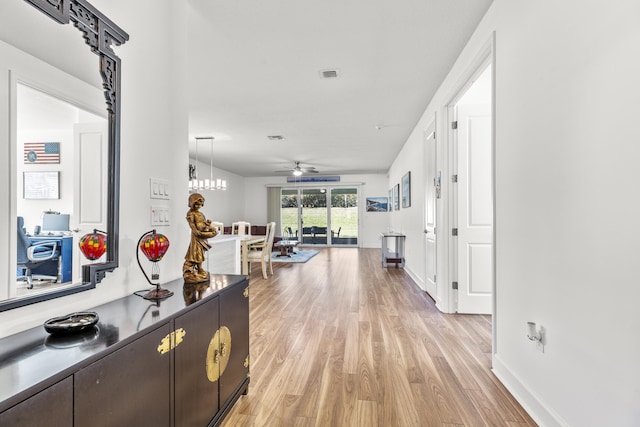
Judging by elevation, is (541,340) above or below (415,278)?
above

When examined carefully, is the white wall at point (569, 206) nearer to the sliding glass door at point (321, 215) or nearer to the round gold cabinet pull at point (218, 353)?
the round gold cabinet pull at point (218, 353)

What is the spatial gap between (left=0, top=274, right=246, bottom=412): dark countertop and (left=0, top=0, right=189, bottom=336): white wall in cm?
13

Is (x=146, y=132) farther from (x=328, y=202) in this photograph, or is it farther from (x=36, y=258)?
(x=328, y=202)

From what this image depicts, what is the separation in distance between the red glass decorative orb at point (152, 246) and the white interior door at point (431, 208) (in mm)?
3091

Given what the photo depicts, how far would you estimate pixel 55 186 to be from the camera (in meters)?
1.09

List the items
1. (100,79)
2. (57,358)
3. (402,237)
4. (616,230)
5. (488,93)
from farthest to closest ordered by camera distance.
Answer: (402,237) → (488,93) → (100,79) → (616,230) → (57,358)

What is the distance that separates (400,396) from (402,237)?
16.5ft

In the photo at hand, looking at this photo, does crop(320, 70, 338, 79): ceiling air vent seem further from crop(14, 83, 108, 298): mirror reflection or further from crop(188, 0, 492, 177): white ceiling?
crop(14, 83, 108, 298): mirror reflection

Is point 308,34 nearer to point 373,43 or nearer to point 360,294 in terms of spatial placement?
point 373,43

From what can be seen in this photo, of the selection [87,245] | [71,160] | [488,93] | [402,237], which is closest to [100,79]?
[71,160]

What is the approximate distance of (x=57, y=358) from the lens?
2.70 feet

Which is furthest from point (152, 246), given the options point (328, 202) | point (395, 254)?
point (328, 202)

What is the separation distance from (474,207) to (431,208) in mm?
785

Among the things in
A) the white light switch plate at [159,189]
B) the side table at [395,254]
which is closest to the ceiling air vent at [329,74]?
the white light switch plate at [159,189]
